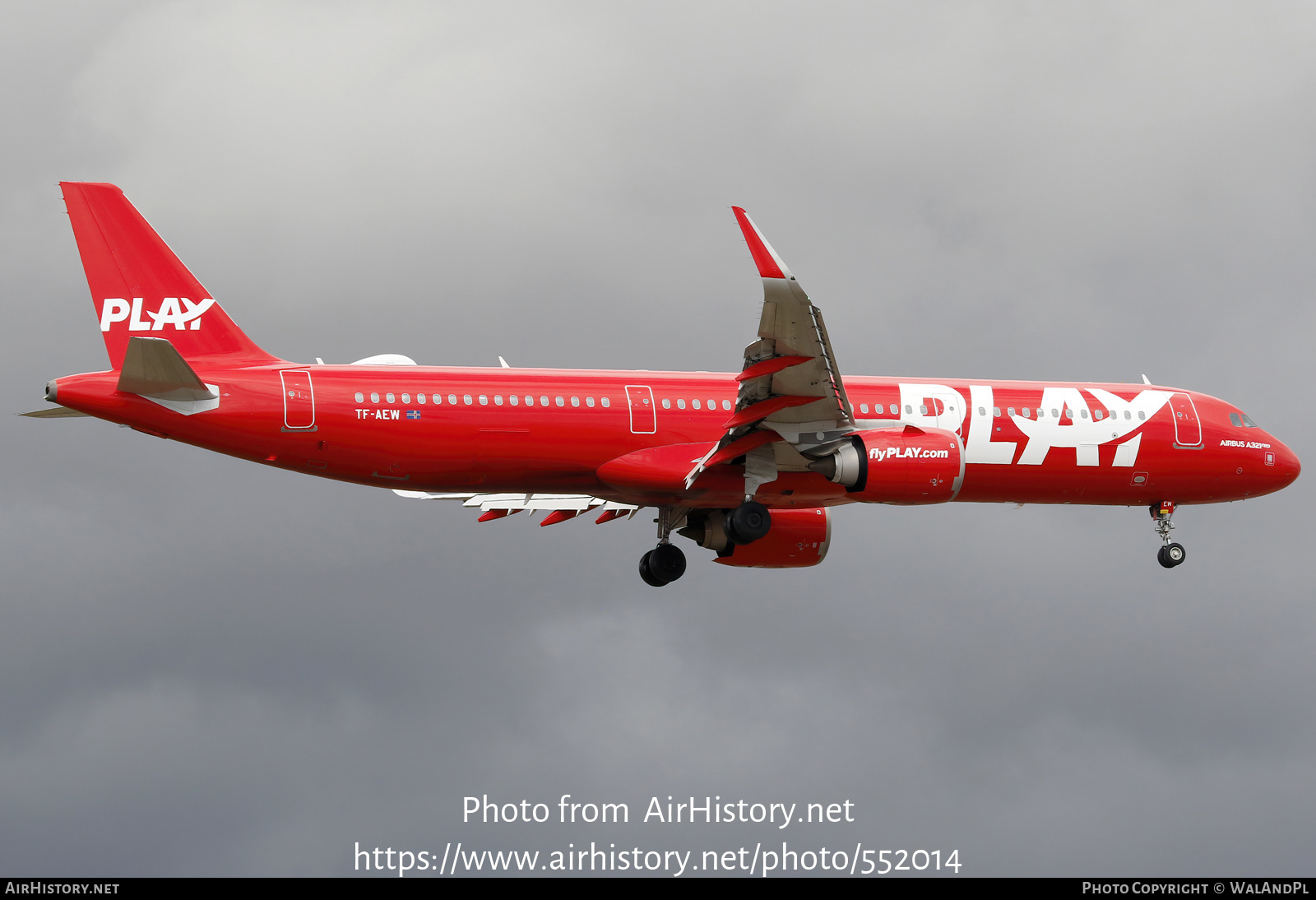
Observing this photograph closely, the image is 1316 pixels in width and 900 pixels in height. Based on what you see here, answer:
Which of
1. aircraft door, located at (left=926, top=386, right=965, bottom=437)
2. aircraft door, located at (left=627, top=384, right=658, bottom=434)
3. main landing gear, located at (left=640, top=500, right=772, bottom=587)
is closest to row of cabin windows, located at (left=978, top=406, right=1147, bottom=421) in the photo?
aircraft door, located at (left=926, top=386, right=965, bottom=437)

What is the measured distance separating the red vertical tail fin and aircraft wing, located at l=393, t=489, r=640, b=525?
7.06 metres

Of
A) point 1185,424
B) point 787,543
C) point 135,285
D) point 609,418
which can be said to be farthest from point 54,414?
point 1185,424

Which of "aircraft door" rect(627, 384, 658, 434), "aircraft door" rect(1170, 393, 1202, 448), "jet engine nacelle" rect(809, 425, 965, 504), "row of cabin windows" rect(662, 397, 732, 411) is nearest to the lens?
"jet engine nacelle" rect(809, 425, 965, 504)

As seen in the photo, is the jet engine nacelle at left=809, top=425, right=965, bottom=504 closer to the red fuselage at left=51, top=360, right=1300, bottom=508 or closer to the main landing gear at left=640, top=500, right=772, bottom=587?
the red fuselage at left=51, top=360, right=1300, bottom=508

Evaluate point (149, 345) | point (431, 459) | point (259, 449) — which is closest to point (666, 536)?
point (431, 459)

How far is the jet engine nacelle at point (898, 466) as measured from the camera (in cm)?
2902

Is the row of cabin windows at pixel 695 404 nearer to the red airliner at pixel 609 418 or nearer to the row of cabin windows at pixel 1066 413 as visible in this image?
the red airliner at pixel 609 418

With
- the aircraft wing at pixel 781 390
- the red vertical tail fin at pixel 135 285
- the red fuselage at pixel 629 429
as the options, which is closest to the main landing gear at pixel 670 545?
the red fuselage at pixel 629 429

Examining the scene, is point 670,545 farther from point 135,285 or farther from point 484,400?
point 135,285

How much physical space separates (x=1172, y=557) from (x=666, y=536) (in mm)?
11903

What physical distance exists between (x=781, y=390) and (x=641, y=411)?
331cm

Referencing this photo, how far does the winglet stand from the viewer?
24256 millimetres

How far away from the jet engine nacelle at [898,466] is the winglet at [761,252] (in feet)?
17.4

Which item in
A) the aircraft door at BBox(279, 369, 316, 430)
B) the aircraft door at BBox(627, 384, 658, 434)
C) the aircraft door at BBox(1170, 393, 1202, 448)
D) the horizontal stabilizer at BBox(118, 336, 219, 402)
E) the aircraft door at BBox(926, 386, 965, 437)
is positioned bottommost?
the horizontal stabilizer at BBox(118, 336, 219, 402)
